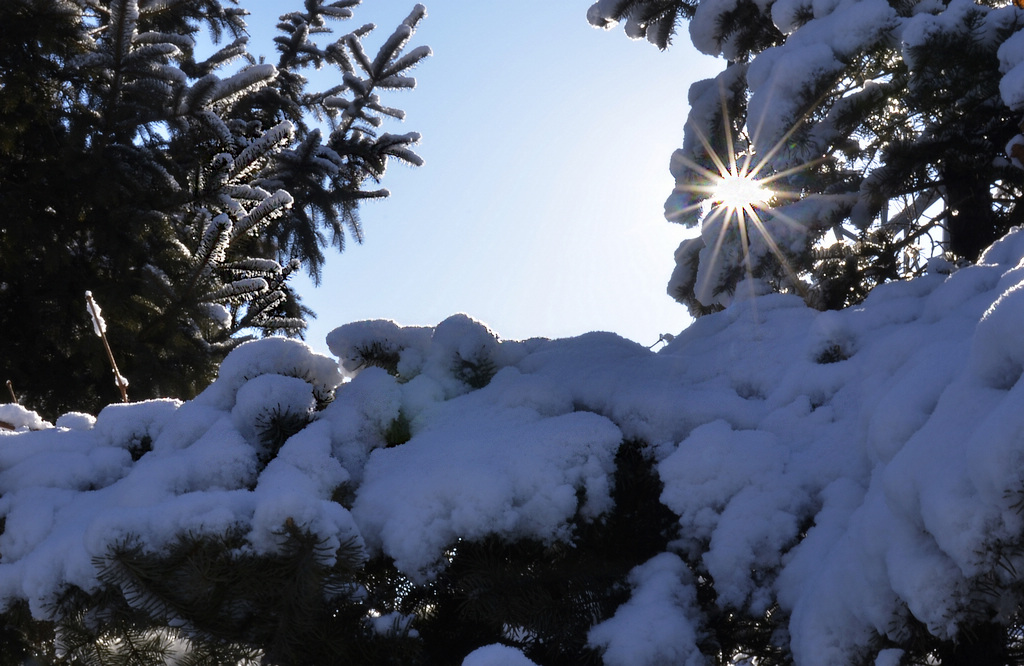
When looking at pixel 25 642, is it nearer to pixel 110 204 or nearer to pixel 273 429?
pixel 273 429

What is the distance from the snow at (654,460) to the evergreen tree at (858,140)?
1.11m

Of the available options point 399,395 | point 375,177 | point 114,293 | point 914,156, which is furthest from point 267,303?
point 914,156

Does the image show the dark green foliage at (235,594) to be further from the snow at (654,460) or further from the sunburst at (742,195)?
the sunburst at (742,195)

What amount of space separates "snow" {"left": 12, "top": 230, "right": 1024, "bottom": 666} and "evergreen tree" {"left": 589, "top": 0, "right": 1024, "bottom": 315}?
1107 mm

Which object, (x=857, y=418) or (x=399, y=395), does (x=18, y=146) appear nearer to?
(x=399, y=395)

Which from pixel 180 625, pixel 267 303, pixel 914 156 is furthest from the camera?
pixel 267 303

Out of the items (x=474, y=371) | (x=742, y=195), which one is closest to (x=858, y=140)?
(x=742, y=195)

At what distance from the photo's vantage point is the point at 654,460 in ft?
6.97

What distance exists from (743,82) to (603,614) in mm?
4445

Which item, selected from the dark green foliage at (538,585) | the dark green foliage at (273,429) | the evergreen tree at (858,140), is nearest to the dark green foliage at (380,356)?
the dark green foliage at (273,429)

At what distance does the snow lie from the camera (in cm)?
140

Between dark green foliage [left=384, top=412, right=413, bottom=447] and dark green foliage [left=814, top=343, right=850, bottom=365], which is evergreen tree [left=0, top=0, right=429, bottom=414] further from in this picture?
dark green foliage [left=814, top=343, right=850, bottom=365]

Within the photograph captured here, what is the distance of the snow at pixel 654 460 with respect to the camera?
55.0 inches

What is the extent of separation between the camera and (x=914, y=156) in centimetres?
349
